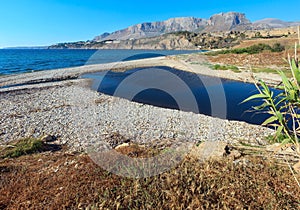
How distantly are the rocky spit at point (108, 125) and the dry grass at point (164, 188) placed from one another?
4.05 m

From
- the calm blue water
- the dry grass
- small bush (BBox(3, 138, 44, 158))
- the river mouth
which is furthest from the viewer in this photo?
the calm blue water

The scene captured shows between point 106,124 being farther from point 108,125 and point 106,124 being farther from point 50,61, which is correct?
point 50,61

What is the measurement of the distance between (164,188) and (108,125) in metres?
7.80

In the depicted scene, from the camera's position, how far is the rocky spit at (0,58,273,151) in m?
9.31

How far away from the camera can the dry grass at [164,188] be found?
3.25 metres

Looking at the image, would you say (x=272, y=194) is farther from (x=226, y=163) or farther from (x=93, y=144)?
(x=93, y=144)

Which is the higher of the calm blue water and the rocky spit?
the calm blue water

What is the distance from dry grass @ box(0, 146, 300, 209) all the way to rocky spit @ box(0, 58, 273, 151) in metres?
4.05

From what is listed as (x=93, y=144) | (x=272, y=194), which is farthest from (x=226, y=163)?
(x=93, y=144)

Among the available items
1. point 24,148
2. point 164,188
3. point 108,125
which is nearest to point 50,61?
point 108,125

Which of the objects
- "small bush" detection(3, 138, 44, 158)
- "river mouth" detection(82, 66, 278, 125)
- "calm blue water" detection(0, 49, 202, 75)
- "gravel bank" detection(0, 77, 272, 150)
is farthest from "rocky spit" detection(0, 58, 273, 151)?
"calm blue water" detection(0, 49, 202, 75)

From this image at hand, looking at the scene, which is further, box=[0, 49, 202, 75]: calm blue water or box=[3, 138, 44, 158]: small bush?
box=[0, 49, 202, 75]: calm blue water

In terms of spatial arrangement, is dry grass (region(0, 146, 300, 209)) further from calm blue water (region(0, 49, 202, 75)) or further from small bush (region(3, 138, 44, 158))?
calm blue water (region(0, 49, 202, 75))

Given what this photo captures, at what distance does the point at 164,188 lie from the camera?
361cm
